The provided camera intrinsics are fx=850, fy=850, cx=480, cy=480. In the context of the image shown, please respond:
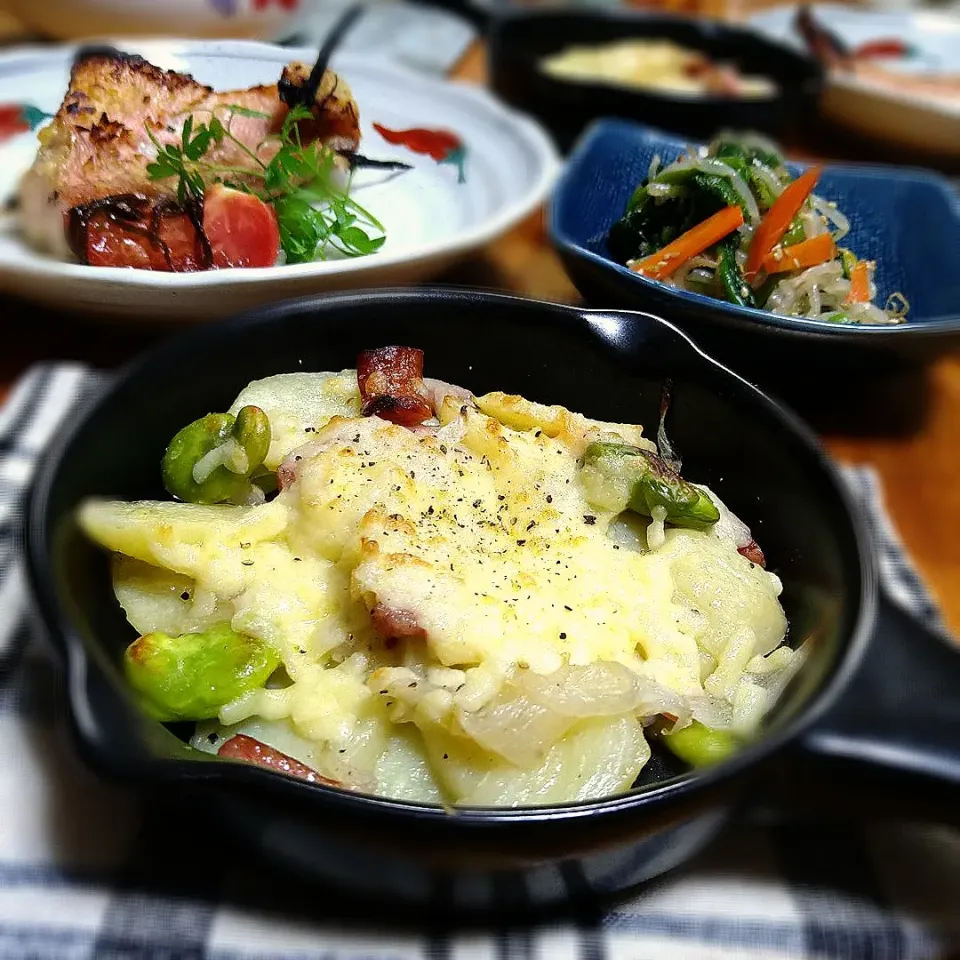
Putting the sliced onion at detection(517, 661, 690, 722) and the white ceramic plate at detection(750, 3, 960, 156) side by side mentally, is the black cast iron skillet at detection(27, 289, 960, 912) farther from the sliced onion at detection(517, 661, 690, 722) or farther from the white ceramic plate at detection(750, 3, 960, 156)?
the white ceramic plate at detection(750, 3, 960, 156)

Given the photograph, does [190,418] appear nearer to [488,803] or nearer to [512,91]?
[488,803]

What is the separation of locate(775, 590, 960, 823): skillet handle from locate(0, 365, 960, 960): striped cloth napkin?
88 millimetres

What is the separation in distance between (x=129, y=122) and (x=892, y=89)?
7.09 ft

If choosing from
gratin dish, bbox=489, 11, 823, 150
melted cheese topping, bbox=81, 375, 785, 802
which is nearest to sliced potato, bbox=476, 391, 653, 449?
melted cheese topping, bbox=81, 375, 785, 802

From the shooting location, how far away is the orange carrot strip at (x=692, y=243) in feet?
4.21

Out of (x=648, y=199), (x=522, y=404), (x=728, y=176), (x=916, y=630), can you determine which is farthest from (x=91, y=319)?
(x=916, y=630)

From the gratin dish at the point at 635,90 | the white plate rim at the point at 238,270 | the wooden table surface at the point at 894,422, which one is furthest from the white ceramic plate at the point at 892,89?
the white plate rim at the point at 238,270

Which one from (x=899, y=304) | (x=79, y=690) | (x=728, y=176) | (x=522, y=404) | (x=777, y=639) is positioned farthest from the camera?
(x=899, y=304)

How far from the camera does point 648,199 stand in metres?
1.37

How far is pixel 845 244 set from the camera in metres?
1.50

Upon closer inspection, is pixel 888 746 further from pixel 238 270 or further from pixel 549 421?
pixel 238 270

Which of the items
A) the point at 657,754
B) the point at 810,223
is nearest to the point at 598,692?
the point at 657,754

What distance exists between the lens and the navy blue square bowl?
112 cm

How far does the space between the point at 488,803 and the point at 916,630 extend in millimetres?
347
